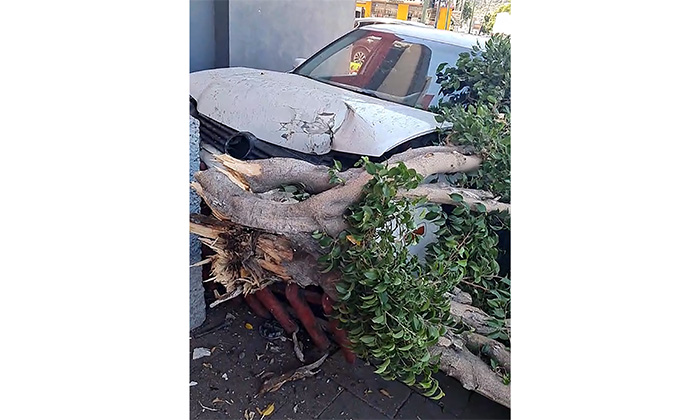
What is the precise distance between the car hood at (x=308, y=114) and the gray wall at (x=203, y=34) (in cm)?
69

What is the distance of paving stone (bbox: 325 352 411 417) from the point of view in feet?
5.25

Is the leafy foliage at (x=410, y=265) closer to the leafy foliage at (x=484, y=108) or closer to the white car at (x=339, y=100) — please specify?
the leafy foliage at (x=484, y=108)

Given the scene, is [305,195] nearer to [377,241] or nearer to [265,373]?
[377,241]

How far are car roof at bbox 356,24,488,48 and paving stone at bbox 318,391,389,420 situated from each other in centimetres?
176

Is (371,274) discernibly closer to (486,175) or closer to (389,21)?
(486,175)

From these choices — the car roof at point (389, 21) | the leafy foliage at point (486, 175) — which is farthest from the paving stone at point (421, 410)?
the car roof at point (389, 21)

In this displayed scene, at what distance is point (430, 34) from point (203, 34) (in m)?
1.47

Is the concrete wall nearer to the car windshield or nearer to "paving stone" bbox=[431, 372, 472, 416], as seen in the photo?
the car windshield

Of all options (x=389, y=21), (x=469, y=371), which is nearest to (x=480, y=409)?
(x=469, y=371)

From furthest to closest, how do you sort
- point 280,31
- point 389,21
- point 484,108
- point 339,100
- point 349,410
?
point 280,31, point 389,21, point 339,100, point 484,108, point 349,410

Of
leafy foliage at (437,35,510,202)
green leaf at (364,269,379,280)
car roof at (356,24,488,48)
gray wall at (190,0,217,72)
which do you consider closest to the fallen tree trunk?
green leaf at (364,269,379,280)

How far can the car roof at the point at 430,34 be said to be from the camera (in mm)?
2572

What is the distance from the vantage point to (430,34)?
2.70 m
